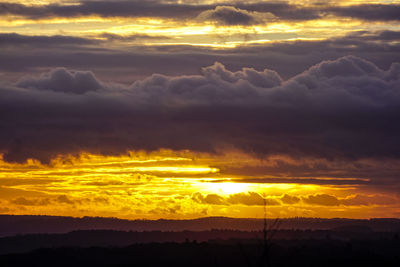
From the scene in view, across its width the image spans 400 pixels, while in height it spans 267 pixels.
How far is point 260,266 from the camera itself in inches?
2594
